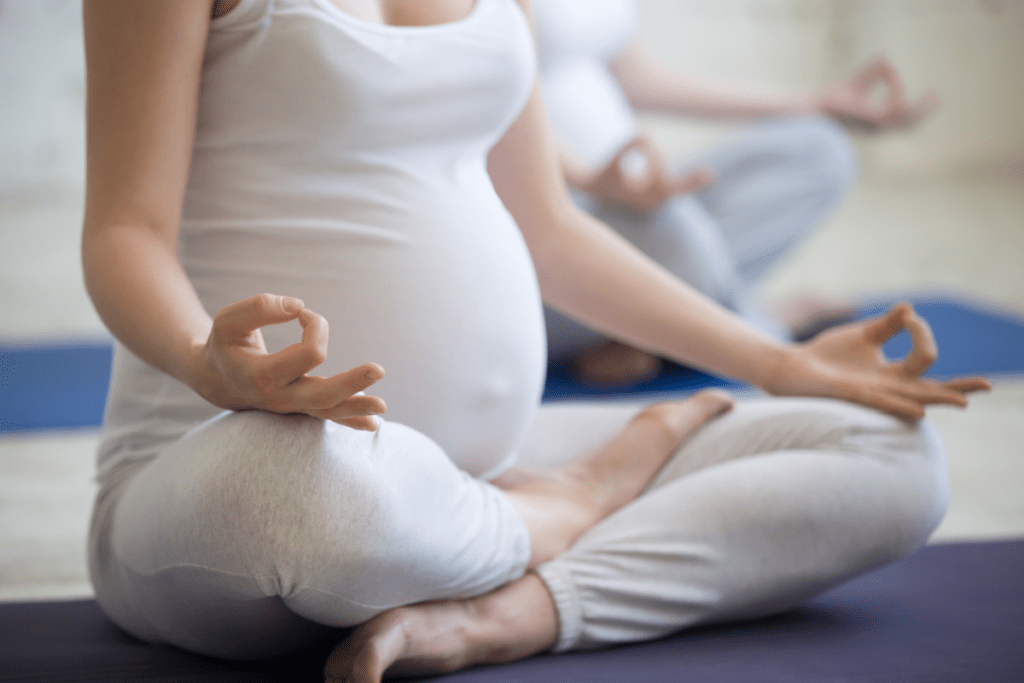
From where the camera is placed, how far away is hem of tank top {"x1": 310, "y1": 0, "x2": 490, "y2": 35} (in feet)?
2.59

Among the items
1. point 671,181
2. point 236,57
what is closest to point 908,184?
point 671,181

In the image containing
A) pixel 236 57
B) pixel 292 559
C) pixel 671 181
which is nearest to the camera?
pixel 292 559

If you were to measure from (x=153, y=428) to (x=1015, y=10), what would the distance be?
602 cm

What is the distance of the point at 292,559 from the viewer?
0.67 metres

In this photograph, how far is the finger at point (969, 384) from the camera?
3.26ft

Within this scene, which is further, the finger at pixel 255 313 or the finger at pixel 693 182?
the finger at pixel 693 182

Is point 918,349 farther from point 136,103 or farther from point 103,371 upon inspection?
point 103,371

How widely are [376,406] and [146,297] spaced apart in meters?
0.22

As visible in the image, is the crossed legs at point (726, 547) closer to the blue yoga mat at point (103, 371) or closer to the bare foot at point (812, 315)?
the blue yoga mat at point (103, 371)

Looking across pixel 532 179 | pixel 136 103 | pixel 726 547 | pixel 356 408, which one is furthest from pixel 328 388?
pixel 532 179

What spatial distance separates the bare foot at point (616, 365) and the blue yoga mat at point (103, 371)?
0.09 ft

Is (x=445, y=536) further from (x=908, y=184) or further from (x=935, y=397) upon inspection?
(x=908, y=184)

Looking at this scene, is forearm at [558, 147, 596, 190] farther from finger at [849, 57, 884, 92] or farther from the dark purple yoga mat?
the dark purple yoga mat

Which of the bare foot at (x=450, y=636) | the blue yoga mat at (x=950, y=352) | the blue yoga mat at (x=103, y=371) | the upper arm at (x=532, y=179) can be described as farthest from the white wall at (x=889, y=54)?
the bare foot at (x=450, y=636)
